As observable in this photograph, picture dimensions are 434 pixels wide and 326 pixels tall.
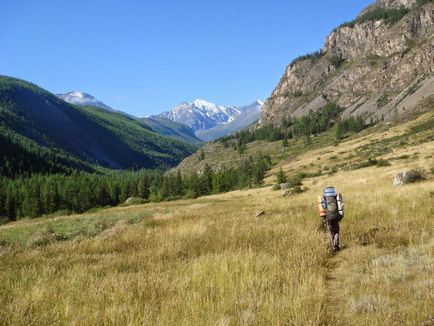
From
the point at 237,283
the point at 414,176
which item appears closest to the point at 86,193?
the point at 414,176

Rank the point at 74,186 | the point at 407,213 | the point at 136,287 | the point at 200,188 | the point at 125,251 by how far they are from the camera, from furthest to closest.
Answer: the point at 74,186, the point at 200,188, the point at 407,213, the point at 125,251, the point at 136,287

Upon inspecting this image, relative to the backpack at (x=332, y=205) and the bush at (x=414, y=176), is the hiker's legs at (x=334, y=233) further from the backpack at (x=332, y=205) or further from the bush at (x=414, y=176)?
the bush at (x=414, y=176)

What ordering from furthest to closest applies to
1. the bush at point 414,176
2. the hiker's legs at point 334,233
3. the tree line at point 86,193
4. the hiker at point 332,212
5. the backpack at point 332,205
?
the tree line at point 86,193 < the bush at point 414,176 < the backpack at point 332,205 < the hiker at point 332,212 < the hiker's legs at point 334,233

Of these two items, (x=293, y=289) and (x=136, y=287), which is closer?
(x=293, y=289)

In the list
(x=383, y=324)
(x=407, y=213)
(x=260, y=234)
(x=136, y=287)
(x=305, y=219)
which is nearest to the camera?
(x=383, y=324)

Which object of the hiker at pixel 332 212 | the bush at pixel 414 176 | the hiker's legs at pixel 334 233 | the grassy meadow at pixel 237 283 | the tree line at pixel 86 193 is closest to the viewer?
the grassy meadow at pixel 237 283

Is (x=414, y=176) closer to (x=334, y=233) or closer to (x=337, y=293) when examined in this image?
(x=334, y=233)

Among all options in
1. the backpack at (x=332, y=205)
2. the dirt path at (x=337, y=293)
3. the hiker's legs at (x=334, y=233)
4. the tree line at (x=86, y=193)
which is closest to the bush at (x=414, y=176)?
the backpack at (x=332, y=205)

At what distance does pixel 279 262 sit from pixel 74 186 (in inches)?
4998

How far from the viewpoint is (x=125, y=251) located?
11.5 metres

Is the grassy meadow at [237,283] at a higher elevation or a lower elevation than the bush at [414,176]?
lower

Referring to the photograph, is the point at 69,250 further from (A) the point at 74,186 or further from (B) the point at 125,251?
(A) the point at 74,186

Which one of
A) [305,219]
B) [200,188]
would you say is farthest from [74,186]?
[305,219]

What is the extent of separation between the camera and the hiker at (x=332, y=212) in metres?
10.7
